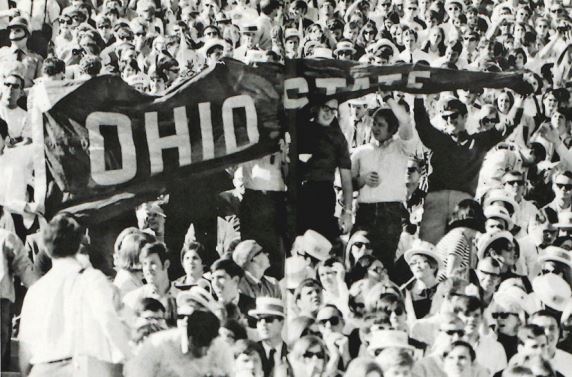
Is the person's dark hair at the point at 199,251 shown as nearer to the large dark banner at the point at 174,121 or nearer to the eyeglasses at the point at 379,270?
the large dark banner at the point at 174,121

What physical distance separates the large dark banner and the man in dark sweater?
0.12 meters

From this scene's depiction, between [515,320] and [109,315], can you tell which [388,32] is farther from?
[109,315]

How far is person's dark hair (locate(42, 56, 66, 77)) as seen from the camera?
2.44 m

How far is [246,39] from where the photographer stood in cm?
246

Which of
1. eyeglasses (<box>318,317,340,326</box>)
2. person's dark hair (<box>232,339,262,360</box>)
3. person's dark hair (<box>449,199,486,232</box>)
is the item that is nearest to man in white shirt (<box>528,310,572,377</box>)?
person's dark hair (<box>449,199,486,232</box>)

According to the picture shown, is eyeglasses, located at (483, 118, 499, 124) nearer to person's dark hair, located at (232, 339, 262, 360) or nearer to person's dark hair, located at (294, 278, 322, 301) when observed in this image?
person's dark hair, located at (294, 278, 322, 301)

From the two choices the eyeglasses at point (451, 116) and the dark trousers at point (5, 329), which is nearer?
the dark trousers at point (5, 329)

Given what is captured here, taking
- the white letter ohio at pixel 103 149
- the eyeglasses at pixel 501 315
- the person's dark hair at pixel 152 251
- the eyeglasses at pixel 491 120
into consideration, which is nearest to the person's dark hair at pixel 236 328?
the person's dark hair at pixel 152 251

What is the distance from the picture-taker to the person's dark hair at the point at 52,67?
244cm

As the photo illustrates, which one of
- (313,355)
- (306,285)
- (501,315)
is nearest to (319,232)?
(306,285)

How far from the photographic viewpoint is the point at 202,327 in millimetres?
2369

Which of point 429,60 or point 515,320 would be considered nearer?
point 515,320

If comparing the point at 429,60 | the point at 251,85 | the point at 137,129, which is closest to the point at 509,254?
the point at 429,60

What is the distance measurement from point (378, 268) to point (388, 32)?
0.79 metres
